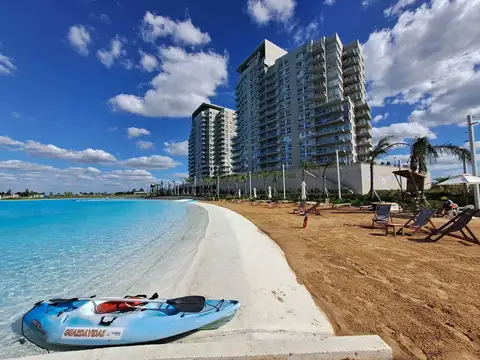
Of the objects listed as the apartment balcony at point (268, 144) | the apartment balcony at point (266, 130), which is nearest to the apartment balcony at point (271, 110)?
the apartment balcony at point (266, 130)

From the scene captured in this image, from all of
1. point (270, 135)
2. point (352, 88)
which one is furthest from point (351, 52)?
point (270, 135)

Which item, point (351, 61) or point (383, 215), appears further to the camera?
point (351, 61)

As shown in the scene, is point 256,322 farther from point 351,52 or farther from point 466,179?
point 351,52

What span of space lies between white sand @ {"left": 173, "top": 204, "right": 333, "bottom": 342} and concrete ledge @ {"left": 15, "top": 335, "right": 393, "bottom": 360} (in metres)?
0.39

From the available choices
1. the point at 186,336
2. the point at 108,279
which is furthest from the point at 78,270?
the point at 186,336

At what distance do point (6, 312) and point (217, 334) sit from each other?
4503mm

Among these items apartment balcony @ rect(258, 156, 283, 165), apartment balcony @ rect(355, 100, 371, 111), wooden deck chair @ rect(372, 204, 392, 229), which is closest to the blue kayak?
wooden deck chair @ rect(372, 204, 392, 229)

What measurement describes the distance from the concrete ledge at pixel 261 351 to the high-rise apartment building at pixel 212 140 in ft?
327

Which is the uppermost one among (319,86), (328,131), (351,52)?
(351,52)

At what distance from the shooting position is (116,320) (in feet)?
11.1

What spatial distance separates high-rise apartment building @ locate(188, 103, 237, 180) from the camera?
109m

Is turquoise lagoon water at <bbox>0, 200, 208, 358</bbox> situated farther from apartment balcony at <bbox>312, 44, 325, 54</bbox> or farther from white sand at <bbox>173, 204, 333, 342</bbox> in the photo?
apartment balcony at <bbox>312, 44, 325, 54</bbox>

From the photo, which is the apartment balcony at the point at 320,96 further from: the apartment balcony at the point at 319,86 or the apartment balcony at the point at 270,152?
the apartment balcony at the point at 270,152

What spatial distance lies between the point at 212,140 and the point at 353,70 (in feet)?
225
